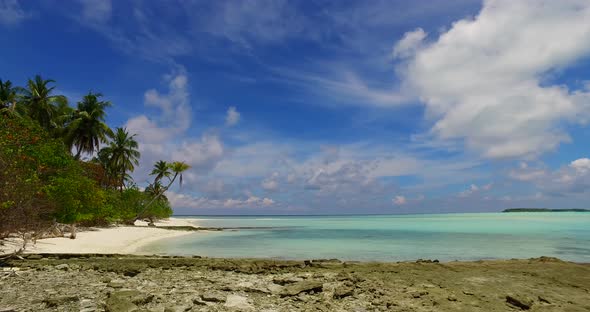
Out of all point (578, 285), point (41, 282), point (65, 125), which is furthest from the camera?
point (65, 125)

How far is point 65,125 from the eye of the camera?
44.4 m

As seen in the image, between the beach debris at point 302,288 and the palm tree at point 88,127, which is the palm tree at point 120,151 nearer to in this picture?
the palm tree at point 88,127

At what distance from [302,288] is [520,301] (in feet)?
17.5

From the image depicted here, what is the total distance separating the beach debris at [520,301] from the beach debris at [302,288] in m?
4.72

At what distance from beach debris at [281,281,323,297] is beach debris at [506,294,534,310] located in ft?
15.5

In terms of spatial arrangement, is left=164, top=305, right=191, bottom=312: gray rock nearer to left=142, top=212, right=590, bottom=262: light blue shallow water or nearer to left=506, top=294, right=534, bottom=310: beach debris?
left=506, top=294, right=534, bottom=310: beach debris

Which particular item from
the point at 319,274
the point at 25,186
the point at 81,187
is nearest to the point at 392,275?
the point at 319,274

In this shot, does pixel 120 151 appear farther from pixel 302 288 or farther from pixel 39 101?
pixel 302 288

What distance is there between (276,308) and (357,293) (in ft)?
7.86

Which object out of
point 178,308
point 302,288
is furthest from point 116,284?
point 302,288

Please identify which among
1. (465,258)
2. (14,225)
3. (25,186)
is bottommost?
(465,258)

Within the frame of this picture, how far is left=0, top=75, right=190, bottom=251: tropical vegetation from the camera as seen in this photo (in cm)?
1600

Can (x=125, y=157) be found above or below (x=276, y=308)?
above

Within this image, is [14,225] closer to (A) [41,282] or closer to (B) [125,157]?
(A) [41,282]
